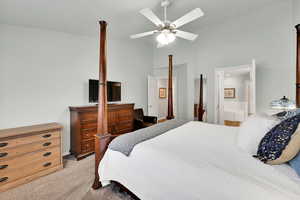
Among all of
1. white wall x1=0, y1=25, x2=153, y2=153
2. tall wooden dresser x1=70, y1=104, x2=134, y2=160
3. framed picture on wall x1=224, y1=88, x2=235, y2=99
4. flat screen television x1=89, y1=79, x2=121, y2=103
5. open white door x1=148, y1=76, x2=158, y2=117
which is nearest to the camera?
white wall x1=0, y1=25, x2=153, y2=153

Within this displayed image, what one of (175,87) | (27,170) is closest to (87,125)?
(27,170)

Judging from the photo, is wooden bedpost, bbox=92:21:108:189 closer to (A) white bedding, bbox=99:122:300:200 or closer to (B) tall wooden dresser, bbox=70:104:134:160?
(A) white bedding, bbox=99:122:300:200

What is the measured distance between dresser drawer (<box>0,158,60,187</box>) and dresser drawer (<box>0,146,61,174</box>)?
0.04 m

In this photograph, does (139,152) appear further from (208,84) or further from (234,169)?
(208,84)

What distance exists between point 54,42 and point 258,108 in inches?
182

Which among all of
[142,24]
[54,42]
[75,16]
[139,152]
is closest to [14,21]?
[54,42]

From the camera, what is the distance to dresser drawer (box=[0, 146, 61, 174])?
1.77 m

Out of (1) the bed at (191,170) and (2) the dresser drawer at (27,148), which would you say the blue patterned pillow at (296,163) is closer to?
(1) the bed at (191,170)

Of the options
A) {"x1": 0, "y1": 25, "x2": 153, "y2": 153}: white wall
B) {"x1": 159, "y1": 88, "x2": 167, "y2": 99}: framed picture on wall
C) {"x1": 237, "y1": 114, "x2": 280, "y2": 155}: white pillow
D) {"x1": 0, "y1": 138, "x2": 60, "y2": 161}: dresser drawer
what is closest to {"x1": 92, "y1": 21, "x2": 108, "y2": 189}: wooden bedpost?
{"x1": 0, "y1": 138, "x2": 60, "y2": 161}: dresser drawer

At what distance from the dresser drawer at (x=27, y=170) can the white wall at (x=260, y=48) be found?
3.72 m

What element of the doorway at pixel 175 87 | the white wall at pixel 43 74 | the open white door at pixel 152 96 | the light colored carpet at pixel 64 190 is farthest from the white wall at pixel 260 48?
the light colored carpet at pixel 64 190

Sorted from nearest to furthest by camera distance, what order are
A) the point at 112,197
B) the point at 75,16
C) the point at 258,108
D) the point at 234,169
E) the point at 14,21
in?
1. the point at 234,169
2. the point at 112,197
3. the point at 14,21
4. the point at 75,16
5. the point at 258,108

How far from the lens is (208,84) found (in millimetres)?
3721

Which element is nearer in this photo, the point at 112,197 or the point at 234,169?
the point at 234,169
